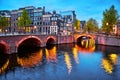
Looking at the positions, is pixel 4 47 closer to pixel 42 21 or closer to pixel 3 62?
pixel 3 62

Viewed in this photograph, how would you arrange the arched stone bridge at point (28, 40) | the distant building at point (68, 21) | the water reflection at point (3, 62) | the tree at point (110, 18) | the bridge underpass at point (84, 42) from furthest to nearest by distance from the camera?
the distant building at point (68, 21)
the bridge underpass at point (84, 42)
the tree at point (110, 18)
the arched stone bridge at point (28, 40)
the water reflection at point (3, 62)

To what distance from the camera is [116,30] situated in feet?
359

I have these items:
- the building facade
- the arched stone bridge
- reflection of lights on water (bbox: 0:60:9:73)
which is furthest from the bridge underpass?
reflection of lights on water (bbox: 0:60:9:73)

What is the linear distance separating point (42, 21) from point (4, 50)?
→ 53495mm

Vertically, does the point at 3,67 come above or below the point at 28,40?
below

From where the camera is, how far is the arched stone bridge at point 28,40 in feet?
150

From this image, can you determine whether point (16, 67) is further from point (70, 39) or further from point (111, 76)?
point (70, 39)

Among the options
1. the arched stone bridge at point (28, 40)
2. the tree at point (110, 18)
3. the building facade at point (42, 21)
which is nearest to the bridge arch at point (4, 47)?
the arched stone bridge at point (28, 40)

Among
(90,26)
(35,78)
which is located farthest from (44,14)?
(35,78)

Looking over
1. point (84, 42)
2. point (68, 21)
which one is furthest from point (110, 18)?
point (68, 21)

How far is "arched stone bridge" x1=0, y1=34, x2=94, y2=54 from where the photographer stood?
45812mm

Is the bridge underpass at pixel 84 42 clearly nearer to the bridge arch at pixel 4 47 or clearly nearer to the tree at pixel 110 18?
the tree at pixel 110 18

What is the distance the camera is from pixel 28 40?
64625 mm

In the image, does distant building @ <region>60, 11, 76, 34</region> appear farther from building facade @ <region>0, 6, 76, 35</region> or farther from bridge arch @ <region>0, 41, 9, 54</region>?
bridge arch @ <region>0, 41, 9, 54</region>
